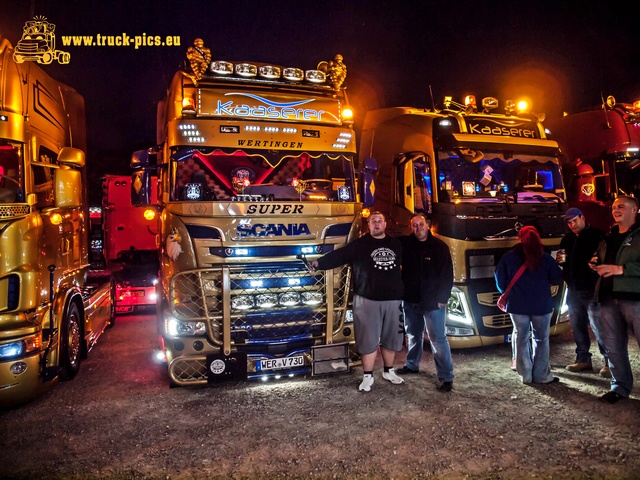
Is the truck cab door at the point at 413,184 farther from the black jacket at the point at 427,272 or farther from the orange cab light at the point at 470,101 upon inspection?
the orange cab light at the point at 470,101

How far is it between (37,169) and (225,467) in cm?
390

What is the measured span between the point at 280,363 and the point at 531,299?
2.98 metres

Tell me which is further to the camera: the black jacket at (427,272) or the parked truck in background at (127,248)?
the parked truck in background at (127,248)

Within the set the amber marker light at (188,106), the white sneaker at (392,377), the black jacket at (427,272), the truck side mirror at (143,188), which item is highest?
the amber marker light at (188,106)

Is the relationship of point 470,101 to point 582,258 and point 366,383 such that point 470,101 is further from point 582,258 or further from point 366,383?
point 366,383

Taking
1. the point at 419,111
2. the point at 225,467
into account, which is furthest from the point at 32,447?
the point at 419,111

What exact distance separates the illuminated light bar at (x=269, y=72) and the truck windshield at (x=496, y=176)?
8.48 ft

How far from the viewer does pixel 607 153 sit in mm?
9172

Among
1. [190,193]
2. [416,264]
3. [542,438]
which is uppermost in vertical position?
[190,193]

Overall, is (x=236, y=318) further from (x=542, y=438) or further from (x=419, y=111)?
(x=419, y=111)

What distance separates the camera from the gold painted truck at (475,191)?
21.1 ft

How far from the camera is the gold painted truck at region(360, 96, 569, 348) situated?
6426mm

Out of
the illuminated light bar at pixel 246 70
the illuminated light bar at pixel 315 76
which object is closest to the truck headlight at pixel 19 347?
the illuminated light bar at pixel 246 70

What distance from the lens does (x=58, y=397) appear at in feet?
17.4
